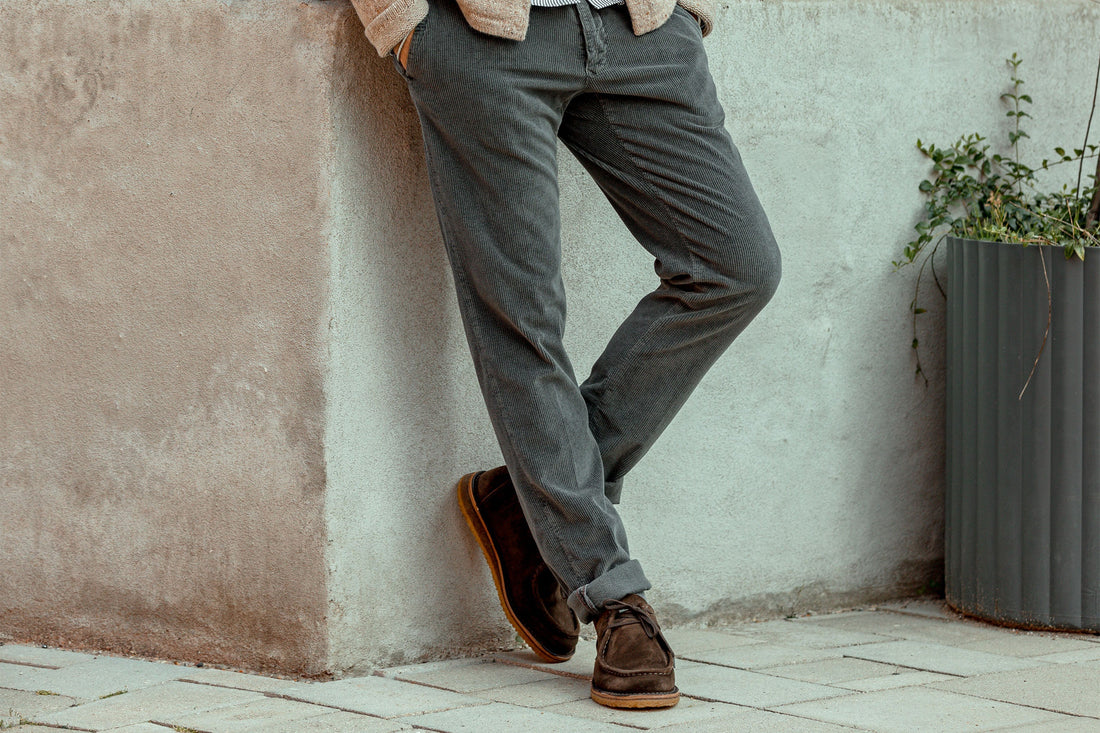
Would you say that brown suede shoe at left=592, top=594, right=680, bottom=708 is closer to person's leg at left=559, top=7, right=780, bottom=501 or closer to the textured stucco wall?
person's leg at left=559, top=7, right=780, bottom=501

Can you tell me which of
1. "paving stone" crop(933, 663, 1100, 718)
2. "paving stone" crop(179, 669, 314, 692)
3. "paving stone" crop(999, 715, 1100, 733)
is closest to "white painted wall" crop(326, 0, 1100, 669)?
"paving stone" crop(179, 669, 314, 692)

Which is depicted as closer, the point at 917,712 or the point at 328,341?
the point at 917,712

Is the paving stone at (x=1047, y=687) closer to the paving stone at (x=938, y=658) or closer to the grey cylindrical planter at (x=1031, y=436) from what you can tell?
the paving stone at (x=938, y=658)

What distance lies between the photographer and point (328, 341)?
2643 millimetres

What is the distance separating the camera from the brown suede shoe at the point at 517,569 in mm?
2762

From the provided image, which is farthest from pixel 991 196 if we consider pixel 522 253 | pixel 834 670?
pixel 522 253

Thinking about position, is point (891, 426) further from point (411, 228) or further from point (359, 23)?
point (359, 23)

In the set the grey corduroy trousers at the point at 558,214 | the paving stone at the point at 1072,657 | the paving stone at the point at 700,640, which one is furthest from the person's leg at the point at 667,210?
the paving stone at the point at 1072,657

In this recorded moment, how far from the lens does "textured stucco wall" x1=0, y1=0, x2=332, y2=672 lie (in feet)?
8.75

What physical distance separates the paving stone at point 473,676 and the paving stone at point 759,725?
422 mm

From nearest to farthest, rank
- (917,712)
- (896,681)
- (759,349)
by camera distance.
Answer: (917,712)
(896,681)
(759,349)

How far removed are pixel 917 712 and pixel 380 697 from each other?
0.98m

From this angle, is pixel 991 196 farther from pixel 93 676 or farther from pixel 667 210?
pixel 93 676

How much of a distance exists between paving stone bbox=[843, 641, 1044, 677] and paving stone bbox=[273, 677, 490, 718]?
0.92m
